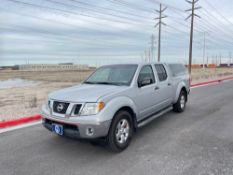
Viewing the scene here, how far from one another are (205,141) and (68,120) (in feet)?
9.96

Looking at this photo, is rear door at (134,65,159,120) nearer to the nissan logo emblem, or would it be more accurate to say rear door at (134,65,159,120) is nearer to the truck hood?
the truck hood

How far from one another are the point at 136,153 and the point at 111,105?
1097 millimetres

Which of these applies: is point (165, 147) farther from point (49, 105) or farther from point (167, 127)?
point (49, 105)

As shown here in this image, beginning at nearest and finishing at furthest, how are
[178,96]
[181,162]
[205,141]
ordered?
[181,162] → [205,141] → [178,96]

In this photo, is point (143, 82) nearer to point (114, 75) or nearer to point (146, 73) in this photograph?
point (146, 73)

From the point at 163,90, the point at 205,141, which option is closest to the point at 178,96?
the point at 163,90

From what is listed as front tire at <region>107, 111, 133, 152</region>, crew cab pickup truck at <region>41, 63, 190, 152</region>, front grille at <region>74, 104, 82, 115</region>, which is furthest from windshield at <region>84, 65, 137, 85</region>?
front grille at <region>74, 104, 82, 115</region>

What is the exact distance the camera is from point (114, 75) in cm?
474

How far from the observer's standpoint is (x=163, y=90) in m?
5.32

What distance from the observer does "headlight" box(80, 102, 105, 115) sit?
333 centimetres

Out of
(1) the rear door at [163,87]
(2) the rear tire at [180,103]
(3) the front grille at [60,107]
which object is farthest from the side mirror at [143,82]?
(2) the rear tire at [180,103]

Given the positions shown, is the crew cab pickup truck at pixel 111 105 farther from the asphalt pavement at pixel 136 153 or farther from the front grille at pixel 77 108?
the asphalt pavement at pixel 136 153

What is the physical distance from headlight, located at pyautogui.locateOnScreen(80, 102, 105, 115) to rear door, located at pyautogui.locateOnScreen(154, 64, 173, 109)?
90.8 inches

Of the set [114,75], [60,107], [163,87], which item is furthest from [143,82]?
[60,107]
